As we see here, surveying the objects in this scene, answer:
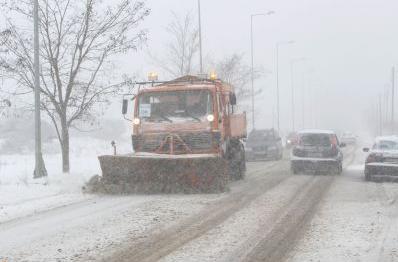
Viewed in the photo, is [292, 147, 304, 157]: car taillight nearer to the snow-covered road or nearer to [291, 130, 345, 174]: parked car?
[291, 130, 345, 174]: parked car

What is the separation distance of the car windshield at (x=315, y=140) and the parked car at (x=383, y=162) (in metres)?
2.67

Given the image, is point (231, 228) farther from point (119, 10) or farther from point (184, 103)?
point (119, 10)

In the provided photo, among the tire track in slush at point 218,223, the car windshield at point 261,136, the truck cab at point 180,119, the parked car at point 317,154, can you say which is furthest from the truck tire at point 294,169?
the car windshield at point 261,136

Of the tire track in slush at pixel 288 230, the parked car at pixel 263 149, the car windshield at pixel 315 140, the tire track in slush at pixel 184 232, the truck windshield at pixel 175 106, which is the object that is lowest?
the tire track in slush at pixel 288 230

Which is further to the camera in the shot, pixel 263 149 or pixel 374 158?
pixel 263 149

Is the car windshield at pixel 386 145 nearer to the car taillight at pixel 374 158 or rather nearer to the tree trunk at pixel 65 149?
the car taillight at pixel 374 158

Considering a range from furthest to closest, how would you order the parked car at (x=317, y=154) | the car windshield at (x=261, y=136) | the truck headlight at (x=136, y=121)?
1. the car windshield at (x=261, y=136)
2. the parked car at (x=317, y=154)
3. the truck headlight at (x=136, y=121)

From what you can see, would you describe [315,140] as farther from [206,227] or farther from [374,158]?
[206,227]

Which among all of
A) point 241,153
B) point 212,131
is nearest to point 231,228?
point 212,131

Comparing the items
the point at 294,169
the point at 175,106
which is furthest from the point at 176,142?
the point at 294,169

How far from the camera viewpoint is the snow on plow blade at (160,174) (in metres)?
14.4

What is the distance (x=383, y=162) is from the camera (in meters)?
18.2

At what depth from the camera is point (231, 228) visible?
9711 mm

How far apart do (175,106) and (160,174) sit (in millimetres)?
2039
